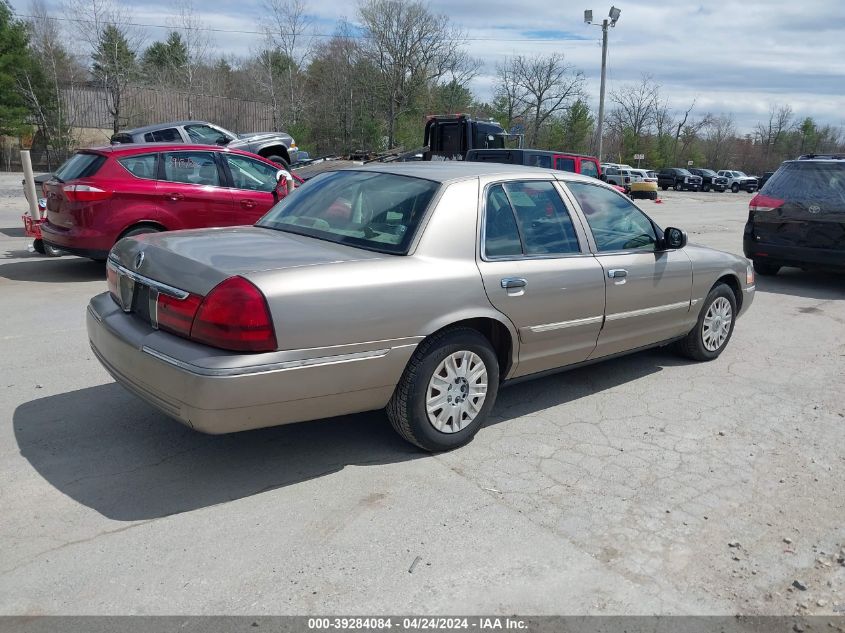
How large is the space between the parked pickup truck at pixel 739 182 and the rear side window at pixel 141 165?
2015 inches

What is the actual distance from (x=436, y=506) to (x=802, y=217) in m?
7.92

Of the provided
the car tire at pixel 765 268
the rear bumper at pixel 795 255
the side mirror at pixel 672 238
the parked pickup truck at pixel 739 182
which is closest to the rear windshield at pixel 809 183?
the rear bumper at pixel 795 255

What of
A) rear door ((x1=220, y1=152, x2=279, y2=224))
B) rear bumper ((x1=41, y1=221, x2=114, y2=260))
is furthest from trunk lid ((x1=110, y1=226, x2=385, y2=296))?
rear door ((x1=220, y1=152, x2=279, y2=224))

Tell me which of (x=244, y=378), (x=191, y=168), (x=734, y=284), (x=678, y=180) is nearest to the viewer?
(x=244, y=378)

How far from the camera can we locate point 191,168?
8969mm

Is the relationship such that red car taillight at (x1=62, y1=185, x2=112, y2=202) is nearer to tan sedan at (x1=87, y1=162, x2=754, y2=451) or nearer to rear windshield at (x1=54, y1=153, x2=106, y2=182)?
rear windshield at (x1=54, y1=153, x2=106, y2=182)

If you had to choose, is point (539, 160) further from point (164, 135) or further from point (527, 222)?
point (527, 222)

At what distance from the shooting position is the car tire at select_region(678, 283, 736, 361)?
5852 millimetres

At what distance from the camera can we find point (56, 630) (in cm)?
252

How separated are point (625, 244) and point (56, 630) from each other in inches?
160

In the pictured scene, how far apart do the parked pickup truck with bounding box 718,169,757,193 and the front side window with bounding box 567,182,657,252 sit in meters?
52.1

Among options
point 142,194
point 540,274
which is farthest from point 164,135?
point 540,274

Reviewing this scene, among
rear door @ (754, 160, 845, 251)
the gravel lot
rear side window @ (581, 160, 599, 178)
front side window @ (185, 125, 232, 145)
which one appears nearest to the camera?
the gravel lot

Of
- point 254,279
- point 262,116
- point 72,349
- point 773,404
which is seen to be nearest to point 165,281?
point 254,279
